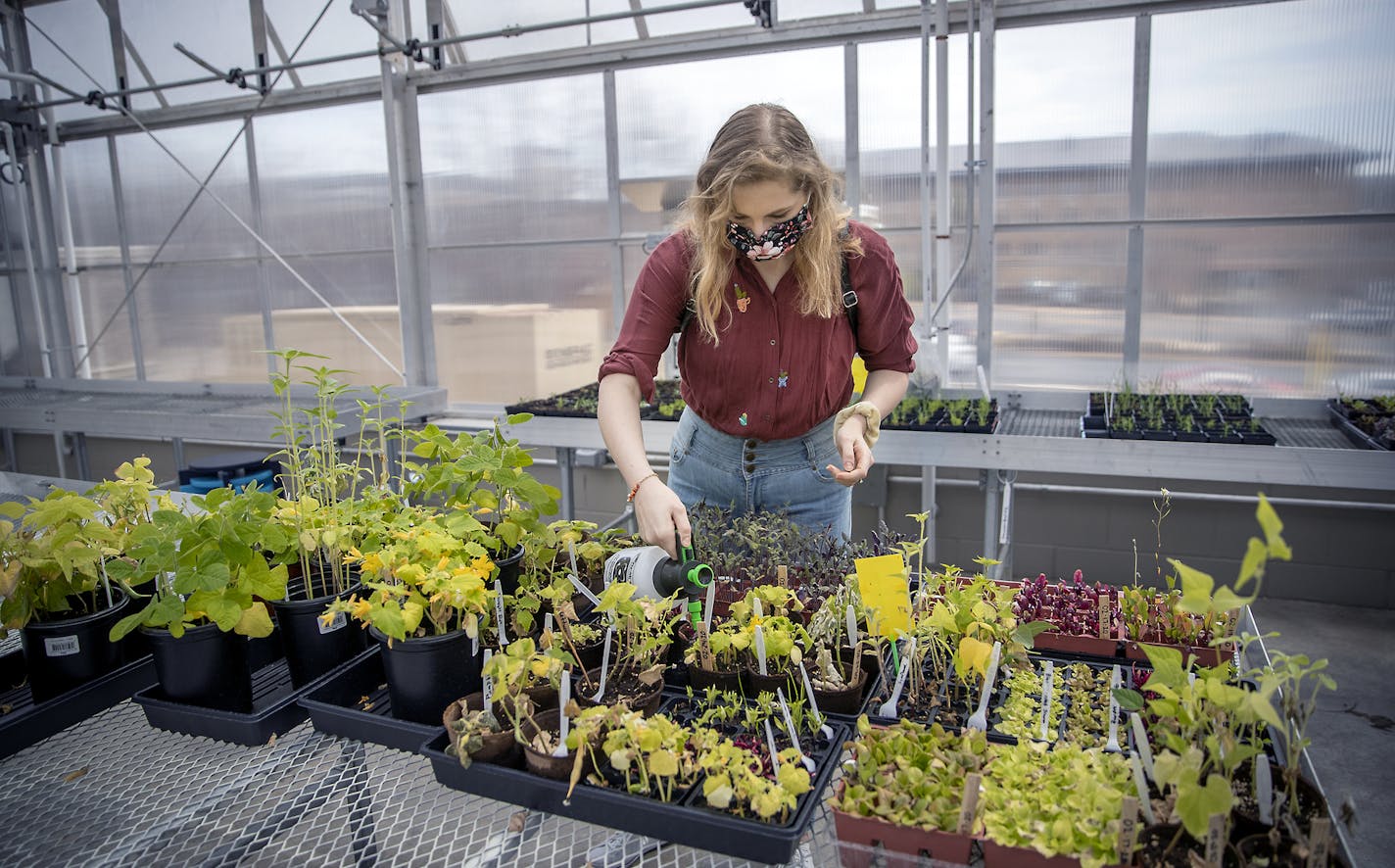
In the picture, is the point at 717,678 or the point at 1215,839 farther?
the point at 717,678

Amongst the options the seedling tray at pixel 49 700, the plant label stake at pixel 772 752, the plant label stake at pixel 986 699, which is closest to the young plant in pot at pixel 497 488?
Answer: the seedling tray at pixel 49 700

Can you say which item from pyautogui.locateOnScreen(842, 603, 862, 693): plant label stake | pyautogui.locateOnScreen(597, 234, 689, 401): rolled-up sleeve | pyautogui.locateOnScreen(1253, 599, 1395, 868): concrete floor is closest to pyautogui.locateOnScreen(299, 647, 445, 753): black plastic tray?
pyautogui.locateOnScreen(842, 603, 862, 693): plant label stake

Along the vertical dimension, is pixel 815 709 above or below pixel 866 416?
below

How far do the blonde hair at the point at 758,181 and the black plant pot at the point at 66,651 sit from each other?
107cm

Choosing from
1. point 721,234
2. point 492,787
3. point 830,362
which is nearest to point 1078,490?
point 830,362

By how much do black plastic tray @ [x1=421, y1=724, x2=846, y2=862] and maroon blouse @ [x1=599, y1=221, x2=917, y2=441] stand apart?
788mm

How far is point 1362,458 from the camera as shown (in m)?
2.38

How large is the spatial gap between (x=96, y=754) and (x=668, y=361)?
3309mm

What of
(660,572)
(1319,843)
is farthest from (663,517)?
(1319,843)

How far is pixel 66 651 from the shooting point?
1.22 metres

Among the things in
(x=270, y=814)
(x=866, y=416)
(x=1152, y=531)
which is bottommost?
(x=1152, y=531)

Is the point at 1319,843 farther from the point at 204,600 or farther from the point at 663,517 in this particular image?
→ the point at 204,600

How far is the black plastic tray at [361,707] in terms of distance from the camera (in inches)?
43.3

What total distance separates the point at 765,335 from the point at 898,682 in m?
0.75
